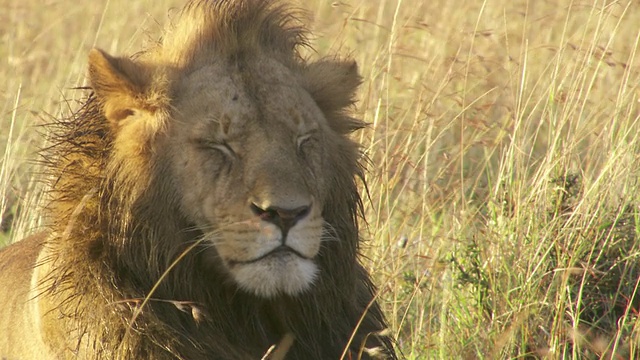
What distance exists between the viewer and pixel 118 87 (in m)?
3.09

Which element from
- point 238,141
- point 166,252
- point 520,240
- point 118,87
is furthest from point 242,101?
point 520,240

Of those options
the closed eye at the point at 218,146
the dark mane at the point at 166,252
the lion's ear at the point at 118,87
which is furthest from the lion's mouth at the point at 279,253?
the lion's ear at the point at 118,87

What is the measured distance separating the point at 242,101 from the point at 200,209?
321 mm

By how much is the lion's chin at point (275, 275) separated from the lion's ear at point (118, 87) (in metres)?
0.56

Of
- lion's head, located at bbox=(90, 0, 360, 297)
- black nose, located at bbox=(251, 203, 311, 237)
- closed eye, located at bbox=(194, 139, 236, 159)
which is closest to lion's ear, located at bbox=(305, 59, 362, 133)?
lion's head, located at bbox=(90, 0, 360, 297)

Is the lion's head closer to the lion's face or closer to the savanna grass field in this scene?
the lion's face

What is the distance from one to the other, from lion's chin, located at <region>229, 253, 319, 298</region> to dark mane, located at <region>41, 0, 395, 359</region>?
0.52 ft

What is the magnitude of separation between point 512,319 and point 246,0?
1492 millimetres

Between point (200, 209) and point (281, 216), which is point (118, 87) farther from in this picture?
point (281, 216)

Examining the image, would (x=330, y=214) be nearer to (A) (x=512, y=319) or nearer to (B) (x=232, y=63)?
(B) (x=232, y=63)

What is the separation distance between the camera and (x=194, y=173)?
3.01 meters

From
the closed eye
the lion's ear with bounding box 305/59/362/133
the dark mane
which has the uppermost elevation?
the lion's ear with bounding box 305/59/362/133

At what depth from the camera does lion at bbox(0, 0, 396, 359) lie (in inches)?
115

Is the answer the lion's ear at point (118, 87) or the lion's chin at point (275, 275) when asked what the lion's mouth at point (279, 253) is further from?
the lion's ear at point (118, 87)
